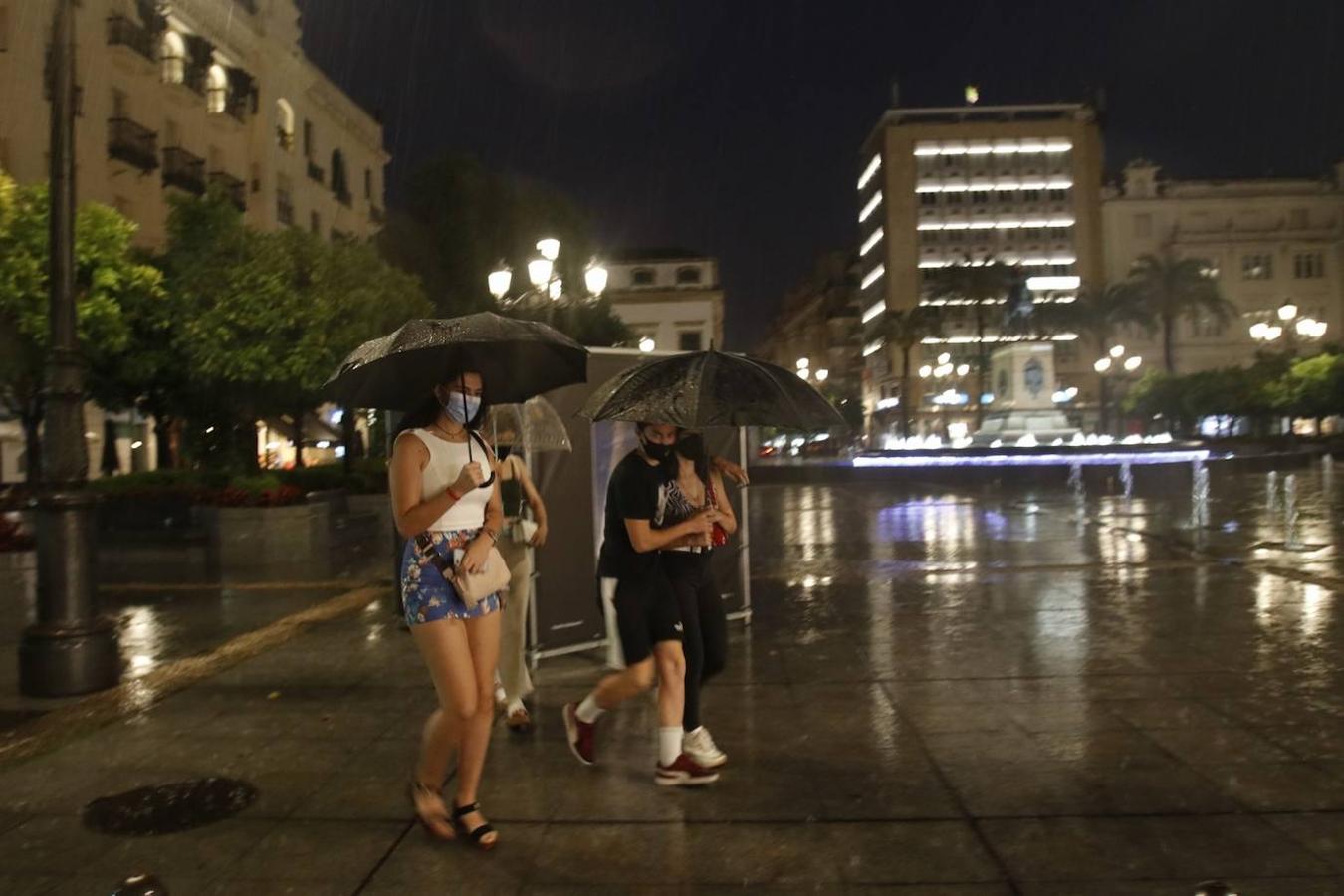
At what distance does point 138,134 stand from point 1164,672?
33.5 meters

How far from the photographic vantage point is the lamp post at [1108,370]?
72.6 meters

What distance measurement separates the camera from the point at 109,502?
16844 millimetres

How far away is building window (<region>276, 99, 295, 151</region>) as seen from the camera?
43.4 metres

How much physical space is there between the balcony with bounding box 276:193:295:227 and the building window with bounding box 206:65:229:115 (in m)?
4.15

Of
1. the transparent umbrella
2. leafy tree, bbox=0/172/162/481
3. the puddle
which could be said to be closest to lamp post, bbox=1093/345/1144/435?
leafy tree, bbox=0/172/162/481

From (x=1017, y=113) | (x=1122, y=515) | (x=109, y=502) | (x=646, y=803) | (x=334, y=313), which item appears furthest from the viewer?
(x=1017, y=113)

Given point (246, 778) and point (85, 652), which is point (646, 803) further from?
point (85, 652)

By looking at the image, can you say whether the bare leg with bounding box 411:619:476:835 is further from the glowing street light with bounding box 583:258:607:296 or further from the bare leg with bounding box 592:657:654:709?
the glowing street light with bounding box 583:258:607:296

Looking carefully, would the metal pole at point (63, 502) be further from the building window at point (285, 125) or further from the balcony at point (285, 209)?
the building window at point (285, 125)

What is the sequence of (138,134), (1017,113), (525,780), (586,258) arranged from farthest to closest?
1. (1017,113)
2. (586,258)
3. (138,134)
4. (525,780)

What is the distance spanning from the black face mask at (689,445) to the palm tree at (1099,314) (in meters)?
71.3

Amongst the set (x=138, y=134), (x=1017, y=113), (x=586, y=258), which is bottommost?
(x=586, y=258)

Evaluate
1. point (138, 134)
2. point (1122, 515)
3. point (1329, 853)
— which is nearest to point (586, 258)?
point (138, 134)

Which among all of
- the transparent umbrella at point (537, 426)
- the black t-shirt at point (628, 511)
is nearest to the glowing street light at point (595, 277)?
the transparent umbrella at point (537, 426)
